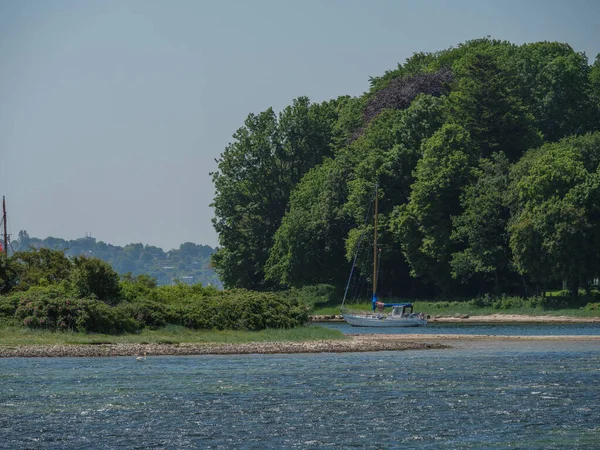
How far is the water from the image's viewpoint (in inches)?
3184

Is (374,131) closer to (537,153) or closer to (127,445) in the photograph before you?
(537,153)

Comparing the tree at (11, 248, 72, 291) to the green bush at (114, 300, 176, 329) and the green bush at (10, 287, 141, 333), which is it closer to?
the green bush at (10, 287, 141, 333)

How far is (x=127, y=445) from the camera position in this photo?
33.1 metres

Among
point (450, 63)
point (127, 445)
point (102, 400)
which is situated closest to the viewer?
point (127, 445)

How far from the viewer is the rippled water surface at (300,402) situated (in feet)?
113

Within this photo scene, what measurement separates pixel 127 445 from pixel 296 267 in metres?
93.4

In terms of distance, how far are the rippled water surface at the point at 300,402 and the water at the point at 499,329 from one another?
72.0 ft

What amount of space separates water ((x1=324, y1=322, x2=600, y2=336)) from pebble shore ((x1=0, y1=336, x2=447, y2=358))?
13.8 metres

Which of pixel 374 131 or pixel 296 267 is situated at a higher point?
pixel 374 131

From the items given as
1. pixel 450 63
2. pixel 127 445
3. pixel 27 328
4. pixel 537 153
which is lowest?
pixel 127 445

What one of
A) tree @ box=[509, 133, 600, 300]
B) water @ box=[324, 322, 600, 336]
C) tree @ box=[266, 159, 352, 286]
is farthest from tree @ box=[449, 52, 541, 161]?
water @ box=[324, 322, 600, 336]

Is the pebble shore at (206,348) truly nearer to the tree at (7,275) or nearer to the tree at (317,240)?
the tree at (7,275)

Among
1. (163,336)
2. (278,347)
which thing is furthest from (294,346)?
(163,336)

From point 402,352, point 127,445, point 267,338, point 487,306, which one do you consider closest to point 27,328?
point 267,338
